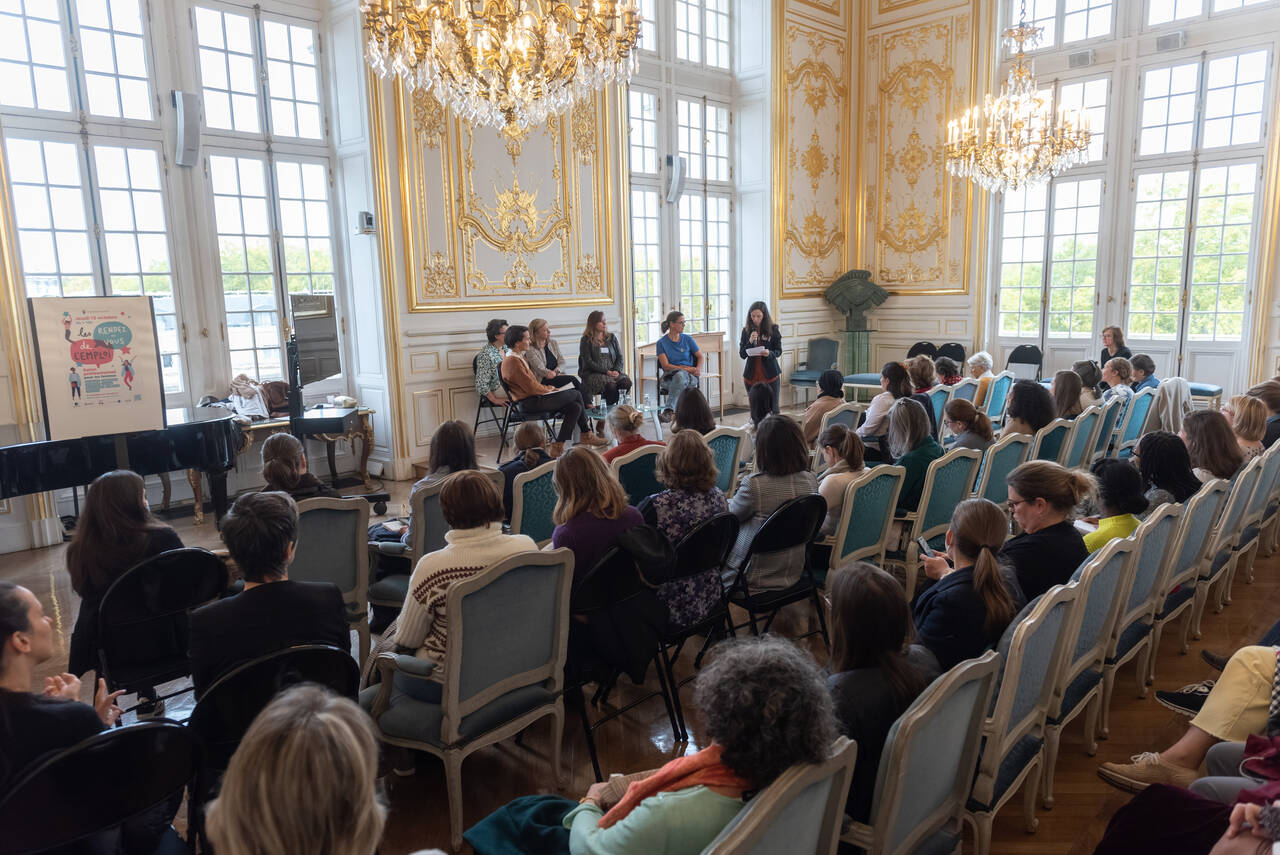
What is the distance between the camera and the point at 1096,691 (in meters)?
2.82

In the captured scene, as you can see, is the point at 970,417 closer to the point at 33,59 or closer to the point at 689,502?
the point at 689,502

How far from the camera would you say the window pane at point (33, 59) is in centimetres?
558

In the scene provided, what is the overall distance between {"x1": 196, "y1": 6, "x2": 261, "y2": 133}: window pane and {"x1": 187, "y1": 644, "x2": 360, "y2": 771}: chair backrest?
6.00m

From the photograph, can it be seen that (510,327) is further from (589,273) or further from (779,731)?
(779,731)

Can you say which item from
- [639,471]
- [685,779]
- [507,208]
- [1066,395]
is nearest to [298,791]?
[685,779]

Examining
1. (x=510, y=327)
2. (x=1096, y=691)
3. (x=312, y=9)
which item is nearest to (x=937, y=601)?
(x=1096, y=691)

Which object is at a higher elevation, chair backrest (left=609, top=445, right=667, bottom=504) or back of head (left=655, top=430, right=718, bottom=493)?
back of head (left=655, top=430, right=718, bottom=493)

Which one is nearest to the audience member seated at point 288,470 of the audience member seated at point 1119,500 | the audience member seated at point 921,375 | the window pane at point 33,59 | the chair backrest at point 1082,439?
the audience member seated at point 1119,500

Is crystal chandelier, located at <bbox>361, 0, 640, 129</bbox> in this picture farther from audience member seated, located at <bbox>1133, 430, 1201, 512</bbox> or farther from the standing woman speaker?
the standing woman speaker

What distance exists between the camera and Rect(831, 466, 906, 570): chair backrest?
353 cm

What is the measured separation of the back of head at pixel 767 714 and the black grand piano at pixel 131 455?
4.39 meters

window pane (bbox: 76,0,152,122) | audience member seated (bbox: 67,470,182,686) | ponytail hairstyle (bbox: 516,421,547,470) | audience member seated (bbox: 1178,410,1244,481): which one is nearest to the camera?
audience member seated (bbox: 67,470,182,686)

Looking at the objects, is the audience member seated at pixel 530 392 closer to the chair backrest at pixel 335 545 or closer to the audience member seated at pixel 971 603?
the chair backrest at pixel 335 545

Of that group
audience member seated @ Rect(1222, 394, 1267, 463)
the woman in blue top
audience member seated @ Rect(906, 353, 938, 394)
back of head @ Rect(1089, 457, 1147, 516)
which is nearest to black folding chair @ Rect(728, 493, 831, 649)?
back of head @ Rect(1089, 457, 1147, 516)
